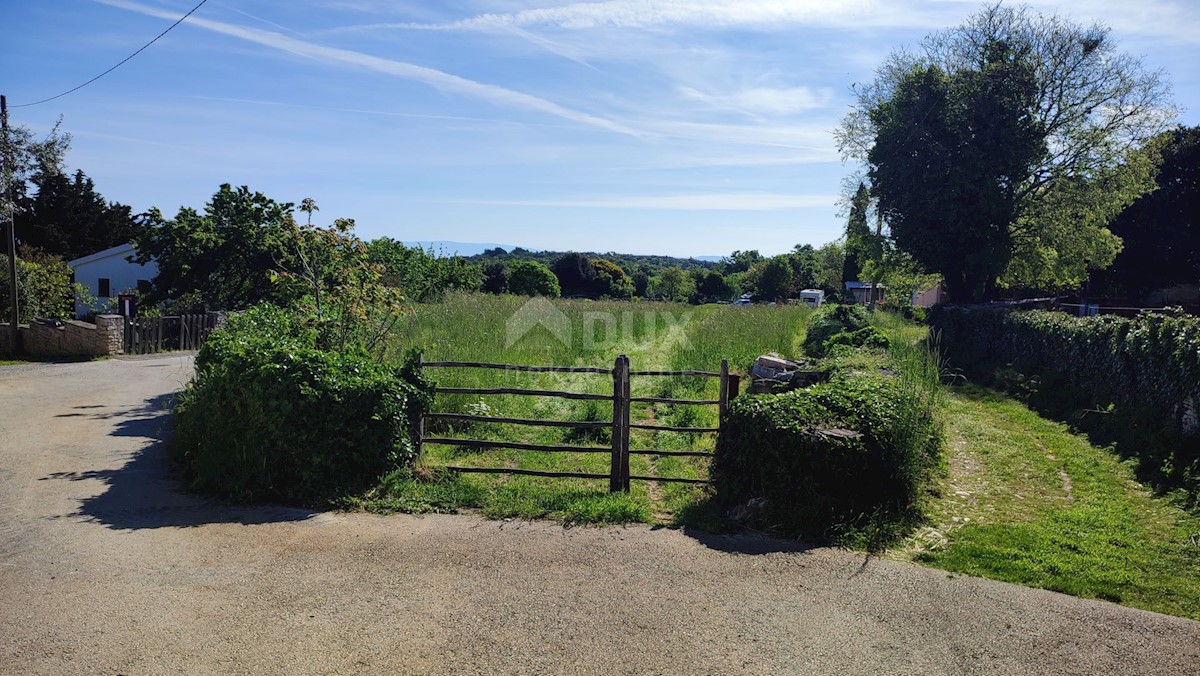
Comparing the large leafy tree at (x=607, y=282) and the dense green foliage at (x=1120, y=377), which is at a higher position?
the large leafy tree at (x=607, y=282)

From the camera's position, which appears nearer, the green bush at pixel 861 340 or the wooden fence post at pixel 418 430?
the wooden fence post at pixel 418 430

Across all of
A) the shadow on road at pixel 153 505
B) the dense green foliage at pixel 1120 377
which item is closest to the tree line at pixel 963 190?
the dense green foliage at pixel 1120 377

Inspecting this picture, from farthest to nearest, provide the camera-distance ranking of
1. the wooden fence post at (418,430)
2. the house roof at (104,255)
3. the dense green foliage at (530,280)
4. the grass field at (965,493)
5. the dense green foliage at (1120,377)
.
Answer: the dense green foliage at (530,280) → the house roof at (104,255) → the dense green foliage at (1120,377) → the wooden fence post at (418,430) → the grass field at (965,493)

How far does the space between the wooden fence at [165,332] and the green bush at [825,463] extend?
16.7 metres

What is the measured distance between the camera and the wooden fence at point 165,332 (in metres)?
19.4

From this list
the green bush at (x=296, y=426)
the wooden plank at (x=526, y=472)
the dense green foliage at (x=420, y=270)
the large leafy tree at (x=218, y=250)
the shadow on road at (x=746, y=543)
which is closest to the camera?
the shadow on road at (x=746, y=543)

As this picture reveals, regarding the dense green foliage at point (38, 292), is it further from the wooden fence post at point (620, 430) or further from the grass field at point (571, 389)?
the wooden fence post at point (620, 430)

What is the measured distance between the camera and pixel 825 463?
6246 mm

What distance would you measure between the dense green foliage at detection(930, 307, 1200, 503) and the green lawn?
0.45 m

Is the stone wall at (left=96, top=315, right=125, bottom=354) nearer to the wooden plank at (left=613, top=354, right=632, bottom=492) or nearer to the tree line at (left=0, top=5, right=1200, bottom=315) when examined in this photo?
the tree line at (left=0, top=5, right=1200, bottom=315)

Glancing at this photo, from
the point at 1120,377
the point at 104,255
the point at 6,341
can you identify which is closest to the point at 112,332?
the point at 6,341

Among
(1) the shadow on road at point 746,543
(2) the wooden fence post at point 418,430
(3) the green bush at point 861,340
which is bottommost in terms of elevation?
(1) the shadow on road at point 746,543

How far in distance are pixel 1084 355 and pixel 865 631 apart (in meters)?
10.3

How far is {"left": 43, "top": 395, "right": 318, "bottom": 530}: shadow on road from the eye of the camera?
6.32 metres
